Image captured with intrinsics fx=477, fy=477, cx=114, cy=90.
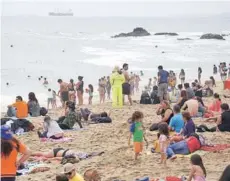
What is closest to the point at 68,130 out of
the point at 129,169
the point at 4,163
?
the point at 129,169

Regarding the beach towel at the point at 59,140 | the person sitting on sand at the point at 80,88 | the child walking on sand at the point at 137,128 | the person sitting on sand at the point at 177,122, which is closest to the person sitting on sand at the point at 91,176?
the child walking on sand at the point at 137,128

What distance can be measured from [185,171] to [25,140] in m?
4.80

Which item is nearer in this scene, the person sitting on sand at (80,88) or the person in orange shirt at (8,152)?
the person in orange shirt at (8,152)

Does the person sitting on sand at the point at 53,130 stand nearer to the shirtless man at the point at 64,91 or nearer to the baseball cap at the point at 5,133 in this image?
the shirtless man at the point at 64,91

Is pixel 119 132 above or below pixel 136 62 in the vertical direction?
below

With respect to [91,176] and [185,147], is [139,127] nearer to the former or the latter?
[185,147]

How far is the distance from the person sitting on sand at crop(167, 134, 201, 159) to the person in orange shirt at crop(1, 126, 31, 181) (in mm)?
3901

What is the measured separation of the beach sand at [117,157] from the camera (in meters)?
8.38

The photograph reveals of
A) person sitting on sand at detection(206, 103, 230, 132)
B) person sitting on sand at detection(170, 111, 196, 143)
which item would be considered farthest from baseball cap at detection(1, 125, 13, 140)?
person sitting on sand at detection(206, 103, 230, 132)

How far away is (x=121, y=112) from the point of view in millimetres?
15055

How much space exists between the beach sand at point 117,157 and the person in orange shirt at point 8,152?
249cm

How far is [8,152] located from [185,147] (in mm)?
4354

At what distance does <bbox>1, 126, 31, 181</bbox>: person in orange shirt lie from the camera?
5729 mm

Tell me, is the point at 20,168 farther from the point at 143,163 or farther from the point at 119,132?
the point at 119,132
